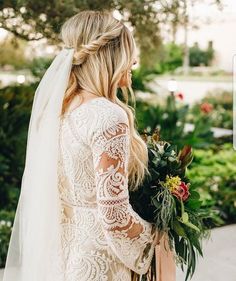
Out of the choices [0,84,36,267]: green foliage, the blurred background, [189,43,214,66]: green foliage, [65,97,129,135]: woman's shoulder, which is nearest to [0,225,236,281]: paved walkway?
the blurred background

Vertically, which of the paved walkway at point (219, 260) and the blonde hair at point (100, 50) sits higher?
the blonde hair at point (100, 50)

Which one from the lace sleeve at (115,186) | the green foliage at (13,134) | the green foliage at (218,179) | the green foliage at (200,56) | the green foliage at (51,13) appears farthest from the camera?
the green foliage at (200,56)

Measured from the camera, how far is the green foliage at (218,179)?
7.41 metres

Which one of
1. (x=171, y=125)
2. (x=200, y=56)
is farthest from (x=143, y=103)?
(x=200, y=56)

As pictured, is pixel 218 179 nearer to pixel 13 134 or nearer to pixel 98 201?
pixel 13 134

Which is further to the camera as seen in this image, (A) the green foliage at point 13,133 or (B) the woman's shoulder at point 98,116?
(A) the green foliage at point 13,133

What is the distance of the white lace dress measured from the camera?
6.89 ft

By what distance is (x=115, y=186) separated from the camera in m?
2.11

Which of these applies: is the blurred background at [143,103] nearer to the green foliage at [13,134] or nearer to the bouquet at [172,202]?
the green foliage at [13,134]

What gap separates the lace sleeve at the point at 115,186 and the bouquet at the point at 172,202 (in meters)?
0.16

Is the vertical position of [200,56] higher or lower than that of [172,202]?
lower

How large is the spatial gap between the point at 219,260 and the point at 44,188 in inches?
148

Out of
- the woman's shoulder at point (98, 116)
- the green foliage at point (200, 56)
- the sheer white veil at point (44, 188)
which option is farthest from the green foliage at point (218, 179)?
the green foliage at point (200, 56)

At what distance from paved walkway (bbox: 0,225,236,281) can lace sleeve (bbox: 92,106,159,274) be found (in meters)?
2.66
